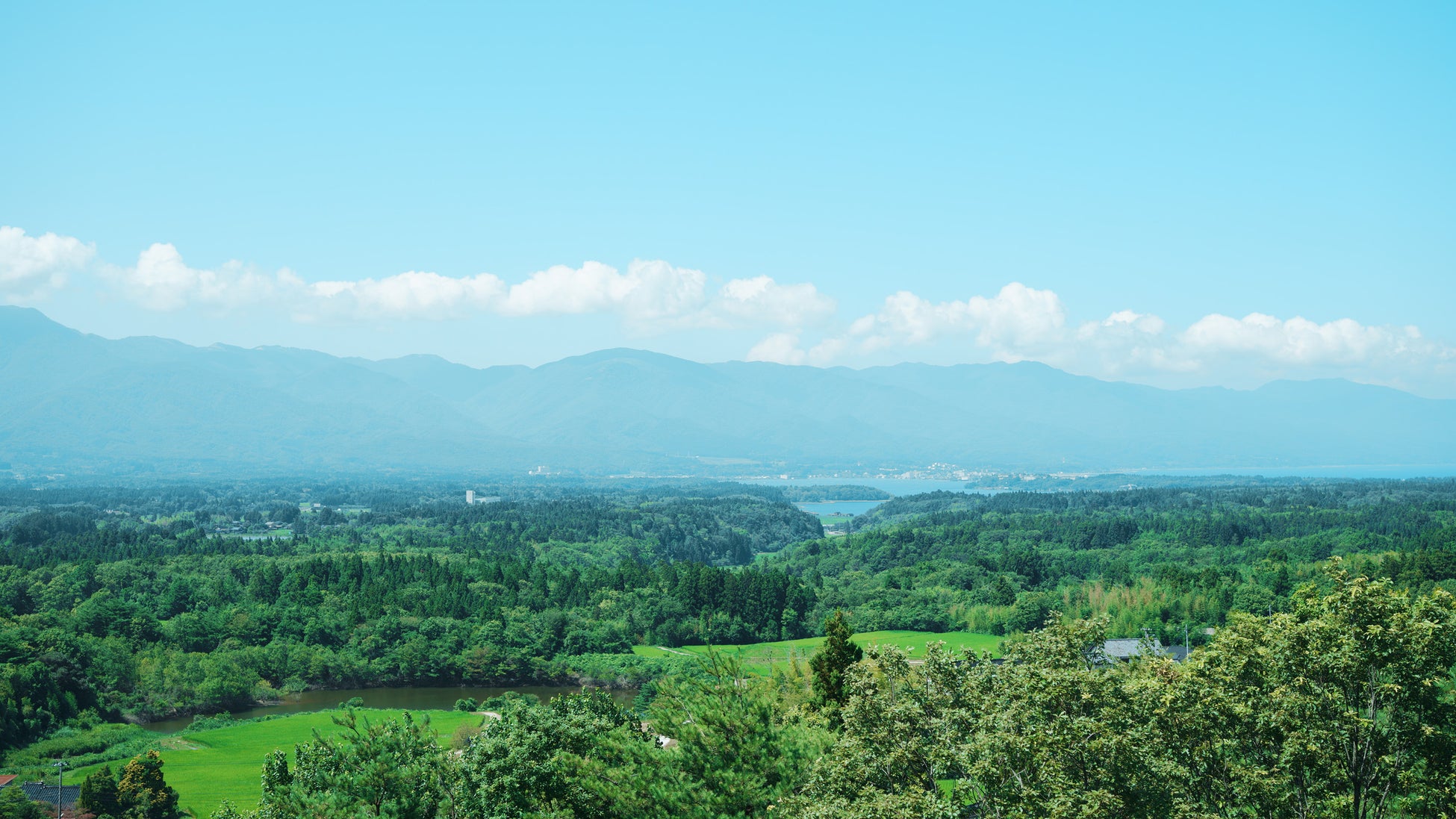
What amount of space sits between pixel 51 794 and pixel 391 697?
20.7 m

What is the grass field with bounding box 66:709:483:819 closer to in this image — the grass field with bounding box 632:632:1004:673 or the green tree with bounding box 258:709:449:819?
the green tree with bounding box 258:709:449:819

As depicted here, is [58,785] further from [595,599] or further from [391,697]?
[595,599]

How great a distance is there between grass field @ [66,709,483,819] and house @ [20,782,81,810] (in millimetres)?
1583

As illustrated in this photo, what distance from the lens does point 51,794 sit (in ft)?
102

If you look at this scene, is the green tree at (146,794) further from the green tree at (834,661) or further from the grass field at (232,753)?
the green tree at (834,661)

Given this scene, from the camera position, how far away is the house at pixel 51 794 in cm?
3006

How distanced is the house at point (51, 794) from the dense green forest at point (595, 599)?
8.45 metres

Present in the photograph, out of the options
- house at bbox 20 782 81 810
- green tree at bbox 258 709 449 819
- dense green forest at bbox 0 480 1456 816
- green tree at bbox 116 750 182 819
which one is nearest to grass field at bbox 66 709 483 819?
green tree at bbox 116 750 182 819

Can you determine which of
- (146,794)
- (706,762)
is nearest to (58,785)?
(146,794)

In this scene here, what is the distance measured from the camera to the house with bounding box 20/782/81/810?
30.1 metres

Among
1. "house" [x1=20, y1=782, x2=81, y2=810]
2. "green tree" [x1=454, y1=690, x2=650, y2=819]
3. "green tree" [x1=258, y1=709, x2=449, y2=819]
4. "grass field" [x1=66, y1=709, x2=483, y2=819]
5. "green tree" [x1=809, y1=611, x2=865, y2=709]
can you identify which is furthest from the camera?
"grass field" [x1=66, y1=709, x2=483, y2=819]

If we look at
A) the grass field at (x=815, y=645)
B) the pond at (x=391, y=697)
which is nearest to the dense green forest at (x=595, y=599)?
the pond at (x=391, y=697)

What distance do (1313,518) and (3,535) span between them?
119m

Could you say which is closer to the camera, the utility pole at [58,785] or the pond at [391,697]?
the utility pole at [58,785]
